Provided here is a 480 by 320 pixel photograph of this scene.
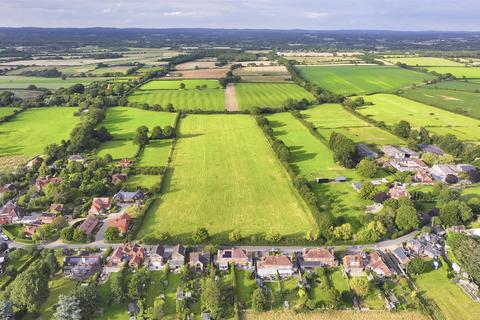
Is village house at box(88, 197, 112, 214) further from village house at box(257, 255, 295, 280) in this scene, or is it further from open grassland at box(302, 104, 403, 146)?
open grassland at box(302, 104, 403, 146)

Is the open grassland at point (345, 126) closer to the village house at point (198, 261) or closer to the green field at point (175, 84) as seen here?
the green field at point (175, 84)

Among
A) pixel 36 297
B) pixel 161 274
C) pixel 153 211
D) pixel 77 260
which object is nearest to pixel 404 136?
pixel 153 211

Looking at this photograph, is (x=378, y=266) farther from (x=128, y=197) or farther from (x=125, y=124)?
(x=125, y=124)

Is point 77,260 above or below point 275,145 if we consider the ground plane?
below

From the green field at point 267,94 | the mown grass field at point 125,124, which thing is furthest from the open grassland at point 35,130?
the green field at point 267,94

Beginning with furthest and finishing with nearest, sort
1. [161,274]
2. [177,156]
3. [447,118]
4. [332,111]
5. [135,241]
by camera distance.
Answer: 1. [332,111]
2. [447,118]
3. [177,156]
4. [135,241]
5. [161,274]

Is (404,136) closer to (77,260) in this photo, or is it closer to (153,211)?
(153,211)

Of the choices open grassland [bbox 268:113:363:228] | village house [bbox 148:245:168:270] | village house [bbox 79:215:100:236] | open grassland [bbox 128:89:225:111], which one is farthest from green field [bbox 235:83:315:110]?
village house [bbox 148:245:168:270]
